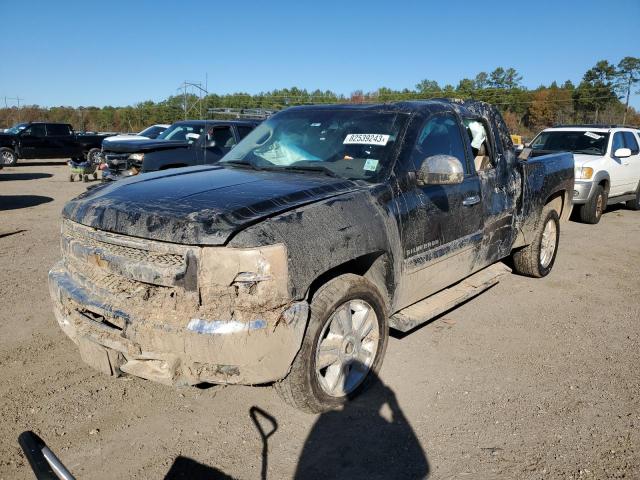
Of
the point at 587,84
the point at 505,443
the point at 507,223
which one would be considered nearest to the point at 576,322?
the point at 507,223

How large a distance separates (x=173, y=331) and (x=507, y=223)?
353 cm

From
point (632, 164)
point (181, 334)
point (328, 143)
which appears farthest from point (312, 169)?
point (632, 164)

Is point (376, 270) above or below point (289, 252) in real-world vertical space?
below

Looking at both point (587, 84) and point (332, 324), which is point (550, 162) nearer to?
point (332, 324)

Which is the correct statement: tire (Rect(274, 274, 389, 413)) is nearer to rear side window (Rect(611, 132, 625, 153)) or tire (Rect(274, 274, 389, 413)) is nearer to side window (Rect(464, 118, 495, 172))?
side window (Rect(464, 118, 495, 172))

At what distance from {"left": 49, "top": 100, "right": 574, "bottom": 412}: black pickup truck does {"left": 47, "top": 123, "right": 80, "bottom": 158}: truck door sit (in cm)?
2038

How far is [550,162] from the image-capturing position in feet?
19.3

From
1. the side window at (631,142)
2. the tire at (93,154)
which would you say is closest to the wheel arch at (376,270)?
the side window at (631,142)

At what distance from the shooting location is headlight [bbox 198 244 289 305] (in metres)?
2.62

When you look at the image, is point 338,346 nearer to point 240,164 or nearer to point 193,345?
point 193,345

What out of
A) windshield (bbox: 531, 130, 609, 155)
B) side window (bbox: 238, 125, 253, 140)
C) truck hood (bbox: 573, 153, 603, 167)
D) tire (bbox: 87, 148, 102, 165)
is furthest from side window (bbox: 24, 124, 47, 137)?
truck hood (bbox: 573, 153, 603, 167)

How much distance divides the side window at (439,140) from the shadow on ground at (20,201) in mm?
9663

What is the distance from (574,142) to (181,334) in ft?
34.6

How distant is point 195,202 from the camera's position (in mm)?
2945
